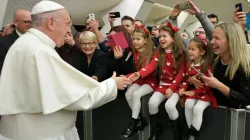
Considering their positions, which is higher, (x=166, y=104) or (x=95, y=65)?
(x=95, y=65)

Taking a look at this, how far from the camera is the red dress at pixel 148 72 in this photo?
355 cm

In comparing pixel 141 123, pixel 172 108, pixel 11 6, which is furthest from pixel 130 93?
pixel 11 6

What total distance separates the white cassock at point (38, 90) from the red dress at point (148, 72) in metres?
1.09

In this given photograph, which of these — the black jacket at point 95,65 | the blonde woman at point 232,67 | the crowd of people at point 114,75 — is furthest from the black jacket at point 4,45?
the blonde woman at point 232,67

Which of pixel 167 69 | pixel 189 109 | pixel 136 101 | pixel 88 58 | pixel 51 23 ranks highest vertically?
pixel 51 23

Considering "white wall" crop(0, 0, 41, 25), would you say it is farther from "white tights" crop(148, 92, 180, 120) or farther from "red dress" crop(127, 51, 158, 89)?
"white tights" crop(148, 92, 180, 120)

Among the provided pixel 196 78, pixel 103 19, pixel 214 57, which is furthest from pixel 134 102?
pixel 103 19

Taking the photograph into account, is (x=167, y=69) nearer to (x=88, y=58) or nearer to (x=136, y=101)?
(x=136, y=101)

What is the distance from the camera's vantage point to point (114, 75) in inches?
111

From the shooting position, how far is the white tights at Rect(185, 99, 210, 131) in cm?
302

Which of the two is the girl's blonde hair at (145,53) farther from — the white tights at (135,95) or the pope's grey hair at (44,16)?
the pope's grey hair at (44,16)

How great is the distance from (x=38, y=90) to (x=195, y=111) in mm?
1571

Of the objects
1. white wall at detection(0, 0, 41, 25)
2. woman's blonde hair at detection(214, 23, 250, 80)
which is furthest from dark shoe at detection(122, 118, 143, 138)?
white wall at detection(0, 0, 41, 25)

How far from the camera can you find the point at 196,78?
318cm
